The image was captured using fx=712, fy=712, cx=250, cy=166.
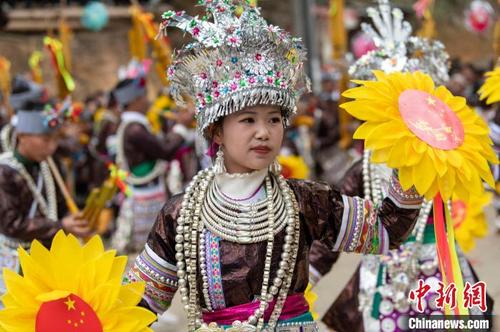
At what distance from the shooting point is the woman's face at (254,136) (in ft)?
7.34

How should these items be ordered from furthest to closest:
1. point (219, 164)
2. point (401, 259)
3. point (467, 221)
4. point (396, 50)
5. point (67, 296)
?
point (467, 221) → point (396, 50) → point (401, 259) → point (219, 164) → point (67, 296)

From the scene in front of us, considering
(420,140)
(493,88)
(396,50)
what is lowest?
(420,140)

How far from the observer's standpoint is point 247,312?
2.23 metres

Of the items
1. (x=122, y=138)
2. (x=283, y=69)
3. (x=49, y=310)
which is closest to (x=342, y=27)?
(x=122, y=138)

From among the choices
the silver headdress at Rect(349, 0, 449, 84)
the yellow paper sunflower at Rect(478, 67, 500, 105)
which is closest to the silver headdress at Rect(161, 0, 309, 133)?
the yellow paper sunflower at Rect(478, 67, 500, 105)

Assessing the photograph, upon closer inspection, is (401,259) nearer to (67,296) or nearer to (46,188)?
(67,296)

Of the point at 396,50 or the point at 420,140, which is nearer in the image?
the point at 420,140

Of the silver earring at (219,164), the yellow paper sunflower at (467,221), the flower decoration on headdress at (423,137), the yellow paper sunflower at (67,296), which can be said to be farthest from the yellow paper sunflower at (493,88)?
the yellow paper sunflower at (67,296)

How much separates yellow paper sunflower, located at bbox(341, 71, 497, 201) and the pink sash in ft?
1.75

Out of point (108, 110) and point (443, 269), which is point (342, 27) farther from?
point (443, 269)

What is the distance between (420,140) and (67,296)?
1.11 metres

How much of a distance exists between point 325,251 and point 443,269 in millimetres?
799

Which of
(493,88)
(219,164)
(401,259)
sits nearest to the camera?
(219,164)

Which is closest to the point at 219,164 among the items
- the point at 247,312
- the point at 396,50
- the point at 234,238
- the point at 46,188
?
the point at 234,238
